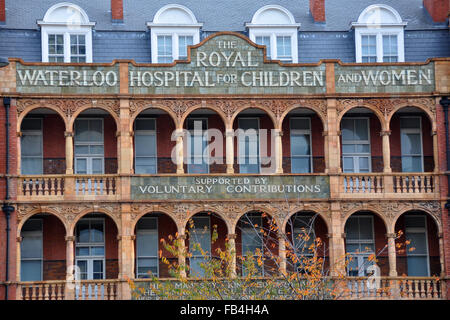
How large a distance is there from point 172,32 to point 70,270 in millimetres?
10336

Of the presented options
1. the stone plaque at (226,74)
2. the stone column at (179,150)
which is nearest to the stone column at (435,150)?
the stone plaque at (226,74)

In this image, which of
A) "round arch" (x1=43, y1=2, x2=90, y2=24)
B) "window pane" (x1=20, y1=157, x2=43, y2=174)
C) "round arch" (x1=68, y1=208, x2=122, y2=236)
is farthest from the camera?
"round arch" (x1=43, y1=2, x2=90, y2=24)

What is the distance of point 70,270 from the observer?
3625 centimetres

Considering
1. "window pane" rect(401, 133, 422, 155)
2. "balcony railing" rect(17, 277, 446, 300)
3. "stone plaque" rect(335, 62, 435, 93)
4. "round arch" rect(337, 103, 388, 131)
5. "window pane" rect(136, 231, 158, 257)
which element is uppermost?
"stone plaque" rect(335, 62, 435, 93)

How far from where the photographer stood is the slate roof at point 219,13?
133 feet

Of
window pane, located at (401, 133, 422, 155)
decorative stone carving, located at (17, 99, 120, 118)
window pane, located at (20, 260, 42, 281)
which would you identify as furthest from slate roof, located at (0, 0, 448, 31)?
window pane, located at (20, 260, 42, 281)

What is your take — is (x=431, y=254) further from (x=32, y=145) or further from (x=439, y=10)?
(x=32, y=145)

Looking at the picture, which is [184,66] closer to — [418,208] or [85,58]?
[85,58]

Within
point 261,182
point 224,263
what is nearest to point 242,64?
point 261,182

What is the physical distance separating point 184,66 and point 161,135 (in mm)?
2997

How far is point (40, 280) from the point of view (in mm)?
37281

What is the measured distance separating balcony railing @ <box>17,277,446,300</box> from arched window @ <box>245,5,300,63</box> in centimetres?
968

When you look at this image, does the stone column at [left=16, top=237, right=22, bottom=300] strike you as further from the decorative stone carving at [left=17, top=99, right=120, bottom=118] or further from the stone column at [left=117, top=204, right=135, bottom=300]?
the decorative stone carving at [left=17, top=99, right=120, bottom=118]

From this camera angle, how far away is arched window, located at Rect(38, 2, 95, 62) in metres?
39.2
